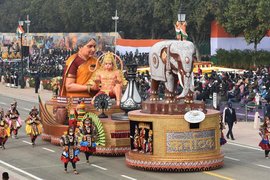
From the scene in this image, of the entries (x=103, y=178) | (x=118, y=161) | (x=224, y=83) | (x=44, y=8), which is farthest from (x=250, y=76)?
(x=44, y=8)

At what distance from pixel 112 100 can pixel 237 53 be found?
43.2 m

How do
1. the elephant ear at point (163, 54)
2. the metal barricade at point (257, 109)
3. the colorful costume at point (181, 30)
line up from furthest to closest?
the metal barricade at point (257, 109)
the colorful costume at point (181, 30)
the elephant ear at point (163, 54)

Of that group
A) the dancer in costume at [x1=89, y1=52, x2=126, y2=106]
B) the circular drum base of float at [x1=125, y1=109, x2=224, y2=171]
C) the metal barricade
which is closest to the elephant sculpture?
the circular drum base of float at [x1=125, y1=109, x2=224, y2=171]

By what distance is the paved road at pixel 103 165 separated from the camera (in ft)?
81.8

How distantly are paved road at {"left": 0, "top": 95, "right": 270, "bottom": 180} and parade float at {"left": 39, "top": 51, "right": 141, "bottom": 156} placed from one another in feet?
1.52

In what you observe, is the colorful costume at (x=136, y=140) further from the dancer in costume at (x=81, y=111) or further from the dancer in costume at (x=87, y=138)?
the dancer in costume at (x=81, y=111)

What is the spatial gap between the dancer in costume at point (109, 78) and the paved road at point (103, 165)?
9.79ft

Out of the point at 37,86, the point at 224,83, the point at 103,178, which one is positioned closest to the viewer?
the point at 103,178

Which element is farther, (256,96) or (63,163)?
(256,96)

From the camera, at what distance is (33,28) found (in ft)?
416

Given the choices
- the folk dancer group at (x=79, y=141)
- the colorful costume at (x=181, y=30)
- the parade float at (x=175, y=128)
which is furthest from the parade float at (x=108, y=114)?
the colorful costume at (x=181, y=30)

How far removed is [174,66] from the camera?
26.0 meters

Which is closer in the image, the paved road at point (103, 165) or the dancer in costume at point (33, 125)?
the paved road at point (103, 165)

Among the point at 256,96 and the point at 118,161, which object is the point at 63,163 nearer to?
the point at 118,161
